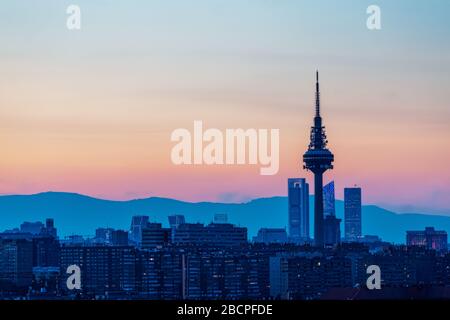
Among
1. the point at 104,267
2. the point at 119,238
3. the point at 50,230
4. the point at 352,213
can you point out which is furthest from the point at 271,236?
the point at 50,230

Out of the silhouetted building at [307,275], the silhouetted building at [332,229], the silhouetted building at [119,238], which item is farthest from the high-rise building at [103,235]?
the silhouetted building at [332,229]

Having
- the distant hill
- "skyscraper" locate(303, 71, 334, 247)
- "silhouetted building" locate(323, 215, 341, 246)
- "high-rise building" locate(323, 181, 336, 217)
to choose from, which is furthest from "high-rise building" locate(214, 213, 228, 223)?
"high-rise building" locate(323, 181, 336, 217)

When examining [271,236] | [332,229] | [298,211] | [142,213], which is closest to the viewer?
[142,213]

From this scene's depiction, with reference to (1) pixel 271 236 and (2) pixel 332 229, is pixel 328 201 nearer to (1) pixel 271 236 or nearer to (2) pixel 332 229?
(2) pixel 332 229

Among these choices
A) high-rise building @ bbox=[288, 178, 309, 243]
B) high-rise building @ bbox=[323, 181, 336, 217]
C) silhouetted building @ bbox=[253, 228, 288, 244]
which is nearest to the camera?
silhouetted building @ bbox=[253, 228, 288, 244]

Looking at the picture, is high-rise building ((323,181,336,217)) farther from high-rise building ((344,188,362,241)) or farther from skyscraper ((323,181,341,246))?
high-rise building ((344,188,362,241))
